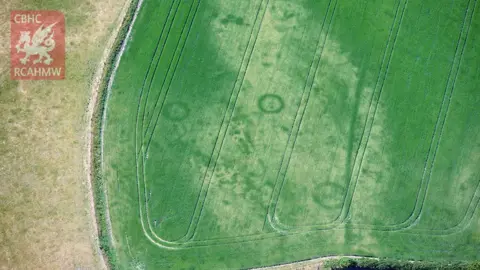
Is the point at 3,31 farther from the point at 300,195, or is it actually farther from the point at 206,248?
the point at 300,195

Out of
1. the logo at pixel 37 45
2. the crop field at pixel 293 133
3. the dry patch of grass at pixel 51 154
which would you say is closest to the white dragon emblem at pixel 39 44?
the logo at pixel 37 45

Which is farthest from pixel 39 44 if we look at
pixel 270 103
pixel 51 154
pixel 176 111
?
pixel 270 103

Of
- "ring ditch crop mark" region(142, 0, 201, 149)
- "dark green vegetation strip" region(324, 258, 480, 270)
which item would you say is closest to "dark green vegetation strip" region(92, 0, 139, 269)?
"ring ditch crop mark" region(142, 0, 201, 149)

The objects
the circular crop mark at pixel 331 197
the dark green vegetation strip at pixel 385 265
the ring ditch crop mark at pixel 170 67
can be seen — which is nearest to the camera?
the dark green vegetation strip at pixel 385 265

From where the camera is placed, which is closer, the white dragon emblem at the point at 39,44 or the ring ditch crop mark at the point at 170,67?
the ring ditch crop mark at the point at 170,67

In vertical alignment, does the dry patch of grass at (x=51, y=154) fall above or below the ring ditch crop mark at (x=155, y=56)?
below

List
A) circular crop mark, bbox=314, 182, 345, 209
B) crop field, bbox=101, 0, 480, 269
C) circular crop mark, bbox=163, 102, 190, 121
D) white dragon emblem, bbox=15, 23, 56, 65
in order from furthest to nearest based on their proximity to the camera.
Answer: white dragon emblem, bbox=15, 23, 56, 65 < circular crop mark, bbox=163, 102, 190, 121 < circular crop mark, bbox=314, 182, 345, 209 < crop field, bbox=101, 0, 480, 269

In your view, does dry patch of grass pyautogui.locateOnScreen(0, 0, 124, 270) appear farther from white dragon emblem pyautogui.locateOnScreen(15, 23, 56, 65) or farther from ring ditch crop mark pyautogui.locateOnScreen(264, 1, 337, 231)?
ring ditch crop mark pyautogui.locateOnScreen(264, 1, 337, 231)

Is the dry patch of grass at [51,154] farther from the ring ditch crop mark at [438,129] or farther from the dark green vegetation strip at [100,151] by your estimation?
the ring ditch crop mark at [438,129]
